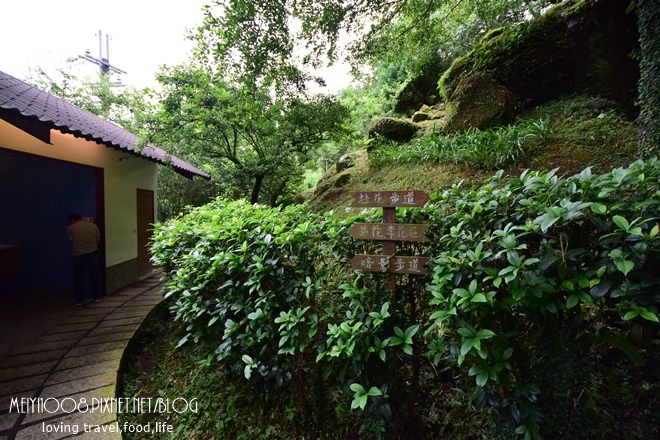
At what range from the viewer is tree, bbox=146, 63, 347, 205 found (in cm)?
593

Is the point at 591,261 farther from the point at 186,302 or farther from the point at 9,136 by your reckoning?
the point at 9,136

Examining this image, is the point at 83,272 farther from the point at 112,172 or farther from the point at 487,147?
the point at 487,147

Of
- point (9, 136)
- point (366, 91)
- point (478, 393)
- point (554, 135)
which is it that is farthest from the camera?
point (366, 91)

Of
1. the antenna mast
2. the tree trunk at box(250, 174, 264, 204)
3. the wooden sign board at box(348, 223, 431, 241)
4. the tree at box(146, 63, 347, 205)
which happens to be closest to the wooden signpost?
the wooden sign board at box(348, 223, 431, 241)

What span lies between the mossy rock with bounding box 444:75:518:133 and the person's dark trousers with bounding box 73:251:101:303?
6764 millimetres

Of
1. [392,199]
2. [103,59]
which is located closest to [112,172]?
[392,199]

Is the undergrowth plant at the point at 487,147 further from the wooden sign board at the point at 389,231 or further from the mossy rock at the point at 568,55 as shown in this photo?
the wooden sign board at the point at 389,231

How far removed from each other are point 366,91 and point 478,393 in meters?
14.8

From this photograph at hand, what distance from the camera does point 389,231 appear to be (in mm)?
1682

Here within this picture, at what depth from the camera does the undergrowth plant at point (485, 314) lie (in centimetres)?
116

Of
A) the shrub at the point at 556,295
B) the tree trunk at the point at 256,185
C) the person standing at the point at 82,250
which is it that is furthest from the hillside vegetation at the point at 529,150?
the person standing at the point at 82,250

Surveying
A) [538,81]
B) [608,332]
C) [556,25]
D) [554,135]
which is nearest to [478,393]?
[608,332]

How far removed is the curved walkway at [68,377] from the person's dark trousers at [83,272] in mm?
409

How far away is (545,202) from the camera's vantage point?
52.4 inches
